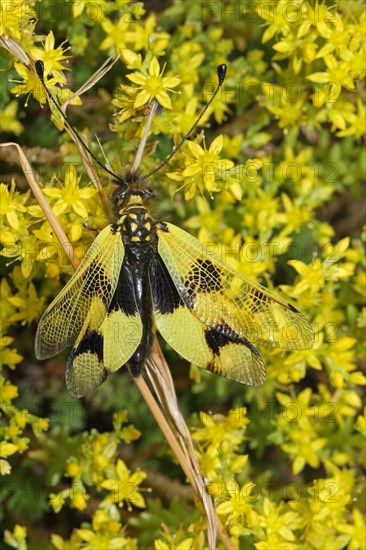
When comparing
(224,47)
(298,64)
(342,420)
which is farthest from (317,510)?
(224,47)

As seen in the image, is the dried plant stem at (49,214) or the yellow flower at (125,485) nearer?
the dried plant stem at (49,214)

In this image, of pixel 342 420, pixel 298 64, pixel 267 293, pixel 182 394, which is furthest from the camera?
pixel 182 394

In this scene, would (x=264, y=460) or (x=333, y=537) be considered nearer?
(x=333, y=537)

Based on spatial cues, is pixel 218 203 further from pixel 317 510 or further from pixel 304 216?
pixel 317 510

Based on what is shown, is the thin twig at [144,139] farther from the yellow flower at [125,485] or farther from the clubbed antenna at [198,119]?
the yellow flower at [125,485]

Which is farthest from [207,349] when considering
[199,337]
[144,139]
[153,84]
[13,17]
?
[13,17]

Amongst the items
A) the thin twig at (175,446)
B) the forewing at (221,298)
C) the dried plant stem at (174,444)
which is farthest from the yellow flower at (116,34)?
the dried plant stem at (174,444)

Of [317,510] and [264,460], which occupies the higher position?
[317,510]
